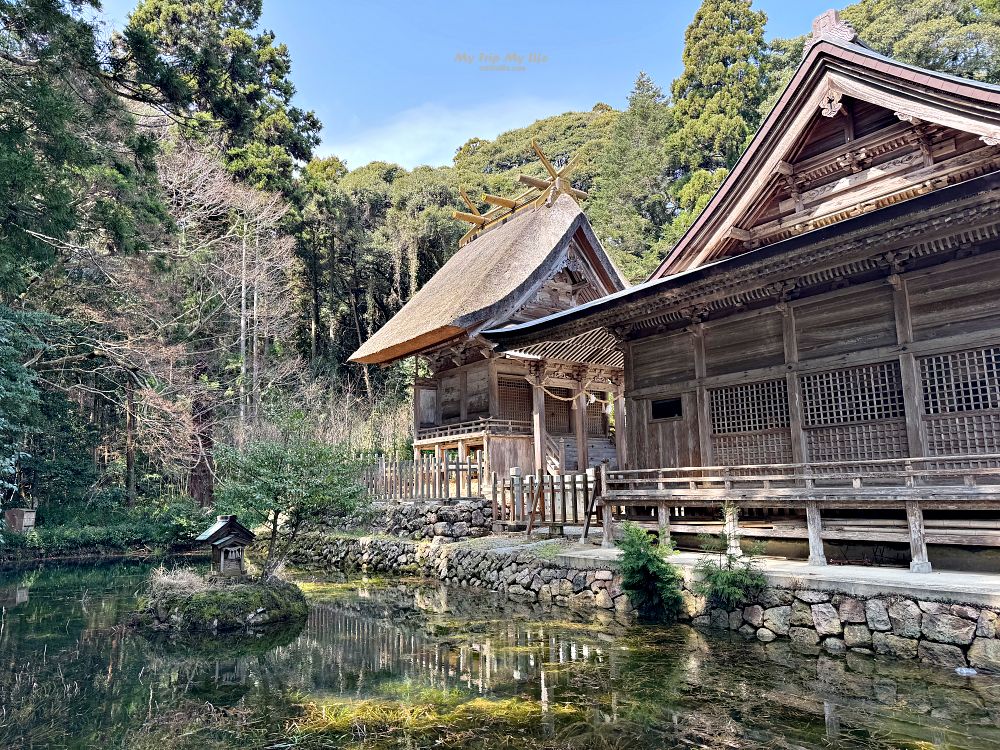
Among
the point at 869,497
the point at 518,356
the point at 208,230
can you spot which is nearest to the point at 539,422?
the point at 518,356

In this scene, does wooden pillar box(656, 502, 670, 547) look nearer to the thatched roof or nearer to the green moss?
the green moss

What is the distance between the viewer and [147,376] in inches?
679

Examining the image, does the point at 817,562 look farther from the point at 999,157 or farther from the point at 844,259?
the point at 999,157

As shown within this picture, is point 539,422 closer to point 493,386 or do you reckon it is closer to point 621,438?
point 621,438

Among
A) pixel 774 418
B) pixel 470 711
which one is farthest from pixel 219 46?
pixel 470 711

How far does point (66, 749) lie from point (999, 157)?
38.7ft

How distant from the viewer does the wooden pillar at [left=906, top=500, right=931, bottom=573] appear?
6922mm

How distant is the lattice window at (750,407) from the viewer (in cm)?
951

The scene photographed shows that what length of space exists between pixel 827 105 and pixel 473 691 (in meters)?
9.45

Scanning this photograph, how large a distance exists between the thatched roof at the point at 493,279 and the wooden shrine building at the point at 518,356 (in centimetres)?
4

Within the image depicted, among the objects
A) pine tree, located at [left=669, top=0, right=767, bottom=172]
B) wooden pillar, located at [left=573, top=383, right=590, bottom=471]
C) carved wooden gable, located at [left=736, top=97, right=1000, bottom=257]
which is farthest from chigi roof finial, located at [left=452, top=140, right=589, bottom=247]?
carved wooden gable, located at [left=736, top=97, right=1000, bottom=257]

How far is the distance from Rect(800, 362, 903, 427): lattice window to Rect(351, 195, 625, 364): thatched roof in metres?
8.30

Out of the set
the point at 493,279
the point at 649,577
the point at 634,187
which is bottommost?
the point at 649,577

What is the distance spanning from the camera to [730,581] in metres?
7.45
